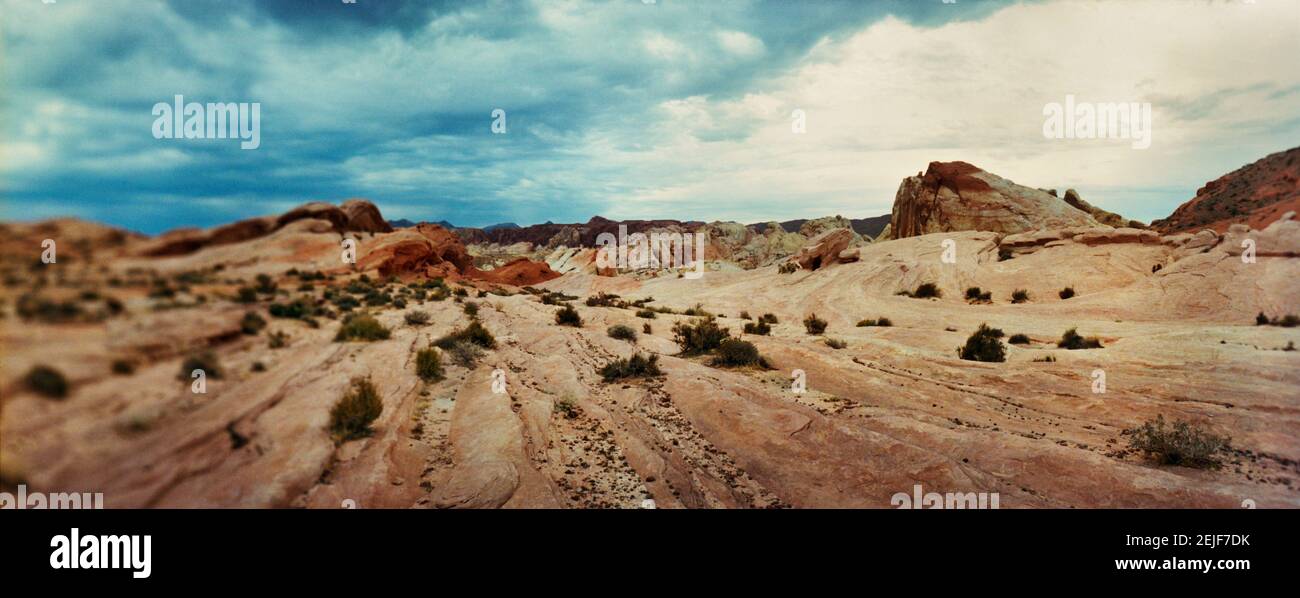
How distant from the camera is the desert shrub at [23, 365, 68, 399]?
218cm

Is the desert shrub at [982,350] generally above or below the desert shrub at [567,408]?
above

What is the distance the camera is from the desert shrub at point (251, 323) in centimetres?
284

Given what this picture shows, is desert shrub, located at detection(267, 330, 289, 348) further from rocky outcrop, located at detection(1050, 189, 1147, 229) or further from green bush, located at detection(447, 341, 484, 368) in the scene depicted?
rocky outcrop, located at detection(1050, 189, 1147, 229)

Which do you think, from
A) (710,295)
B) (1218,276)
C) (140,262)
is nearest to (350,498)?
(140,262)

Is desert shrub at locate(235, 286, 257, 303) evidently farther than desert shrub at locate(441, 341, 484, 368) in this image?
No

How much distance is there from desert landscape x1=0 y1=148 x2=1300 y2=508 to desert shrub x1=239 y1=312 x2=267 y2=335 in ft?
0.04

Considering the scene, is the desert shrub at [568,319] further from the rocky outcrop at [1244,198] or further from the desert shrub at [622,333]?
the rocky outcrop at [1244,198]

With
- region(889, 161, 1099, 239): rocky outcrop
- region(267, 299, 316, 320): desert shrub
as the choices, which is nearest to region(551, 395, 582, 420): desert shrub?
region(267, 299, 316, 320): desert shrub

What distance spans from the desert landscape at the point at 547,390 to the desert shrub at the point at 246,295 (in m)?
0.01

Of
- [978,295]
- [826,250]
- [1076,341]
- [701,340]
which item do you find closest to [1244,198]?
[826,250]

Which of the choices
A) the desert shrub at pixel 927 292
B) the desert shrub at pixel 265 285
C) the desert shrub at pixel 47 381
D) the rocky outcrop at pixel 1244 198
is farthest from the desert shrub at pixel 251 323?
the rocky outcrop at pixel 1244 198

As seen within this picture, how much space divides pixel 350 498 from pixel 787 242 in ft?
249

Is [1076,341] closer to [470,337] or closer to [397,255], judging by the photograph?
[470,337]
